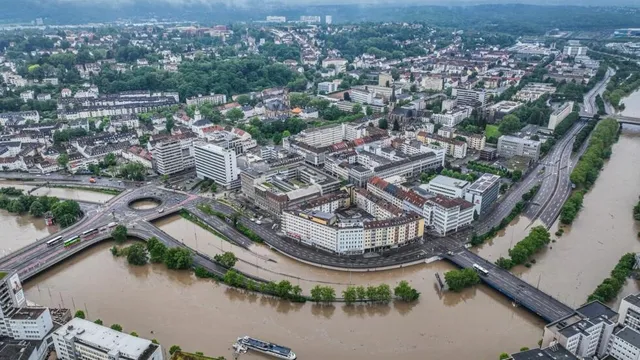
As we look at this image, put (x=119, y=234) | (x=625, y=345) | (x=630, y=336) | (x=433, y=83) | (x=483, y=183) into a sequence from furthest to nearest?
(x=433, y=83), (x=483, y=183), (x=119, y=234), (x=630, y=336), (x=625, y=345)

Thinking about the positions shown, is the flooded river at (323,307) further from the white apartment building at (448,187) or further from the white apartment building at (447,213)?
the white apartment building at (448,187)

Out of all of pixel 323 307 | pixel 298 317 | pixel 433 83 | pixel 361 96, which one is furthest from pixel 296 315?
pixel 433 83

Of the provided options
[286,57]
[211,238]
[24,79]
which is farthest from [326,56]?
[211,238]

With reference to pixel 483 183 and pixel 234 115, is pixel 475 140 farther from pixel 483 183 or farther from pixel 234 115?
pixel 234 115

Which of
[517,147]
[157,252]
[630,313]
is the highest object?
[630,313]

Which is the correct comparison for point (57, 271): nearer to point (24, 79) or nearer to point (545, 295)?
point (545, 295)
